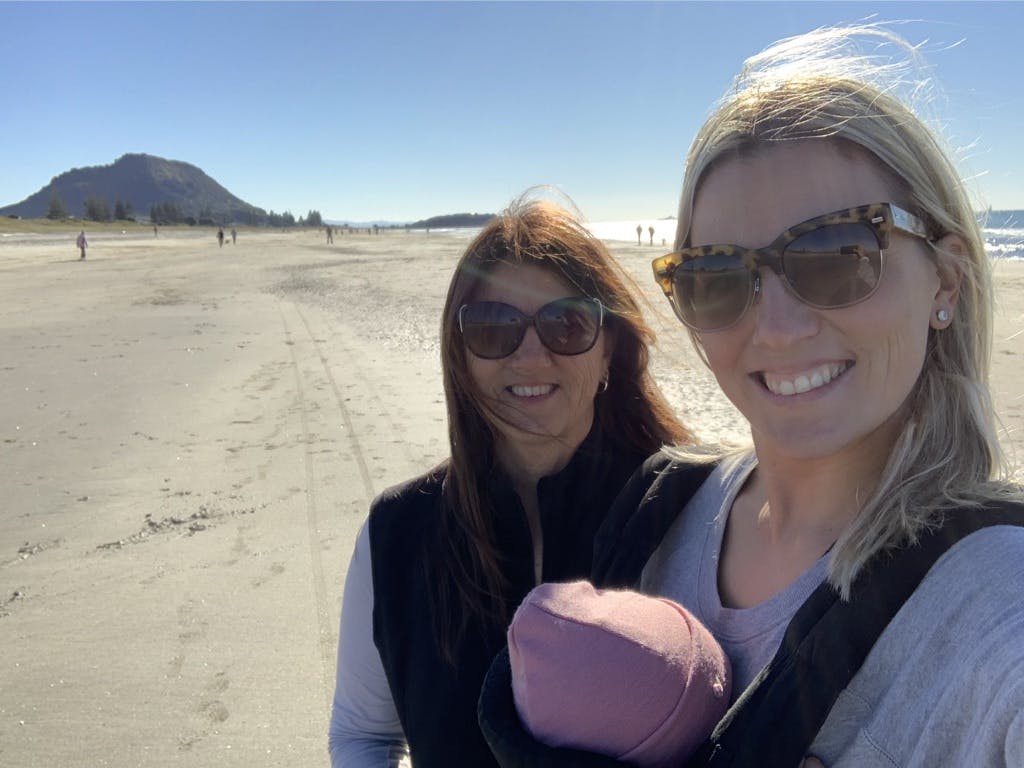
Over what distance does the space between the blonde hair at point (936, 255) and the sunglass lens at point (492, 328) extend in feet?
2.91

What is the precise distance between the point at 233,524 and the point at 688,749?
4.87m

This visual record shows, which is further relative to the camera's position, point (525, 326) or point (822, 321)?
point (525, 326)

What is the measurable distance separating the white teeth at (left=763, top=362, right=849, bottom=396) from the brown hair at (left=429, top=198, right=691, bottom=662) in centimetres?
92

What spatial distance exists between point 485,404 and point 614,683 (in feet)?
A: 3.76

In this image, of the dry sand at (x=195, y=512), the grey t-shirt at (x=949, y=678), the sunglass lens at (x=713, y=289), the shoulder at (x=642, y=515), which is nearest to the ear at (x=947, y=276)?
the sunglass lens at (x=713, y=289)

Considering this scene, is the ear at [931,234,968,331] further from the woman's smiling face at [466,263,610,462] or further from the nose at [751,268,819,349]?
the woman's smiling face at [466,263,610,462]

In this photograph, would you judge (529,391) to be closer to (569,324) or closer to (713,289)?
(569,324)

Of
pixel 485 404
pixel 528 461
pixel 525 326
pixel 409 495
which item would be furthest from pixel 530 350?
pixel 409 495

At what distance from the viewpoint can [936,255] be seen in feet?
4.05

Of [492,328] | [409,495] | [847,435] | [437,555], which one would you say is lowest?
[437,555]

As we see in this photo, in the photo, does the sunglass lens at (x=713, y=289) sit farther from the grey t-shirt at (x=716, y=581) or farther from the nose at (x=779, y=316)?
the grey t-shirt at (x=716, y=581)

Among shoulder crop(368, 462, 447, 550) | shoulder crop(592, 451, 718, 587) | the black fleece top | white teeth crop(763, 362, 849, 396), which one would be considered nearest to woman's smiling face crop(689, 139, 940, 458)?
white teeth crop(763, 362, 849, 396)

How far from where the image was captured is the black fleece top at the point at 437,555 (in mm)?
1725

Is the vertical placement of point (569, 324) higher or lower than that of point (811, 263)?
lower
